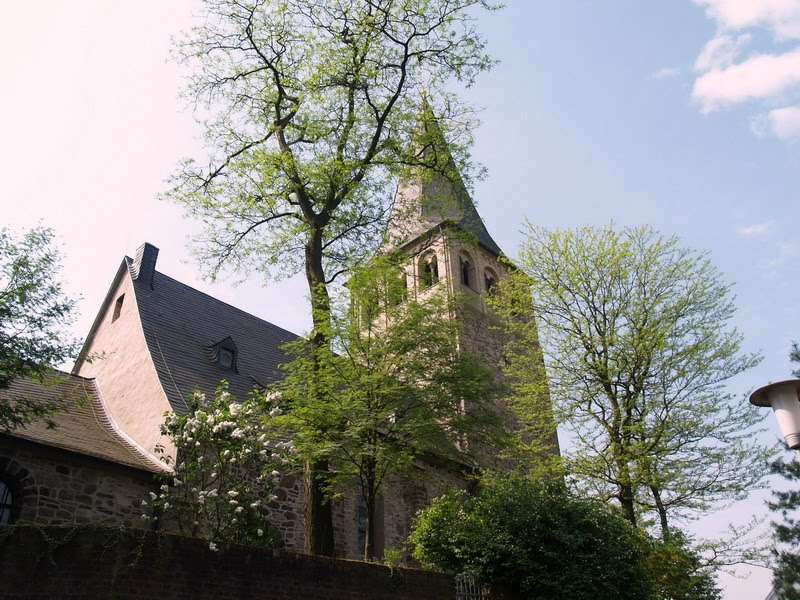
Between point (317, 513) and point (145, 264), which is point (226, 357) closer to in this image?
point (145, 264)

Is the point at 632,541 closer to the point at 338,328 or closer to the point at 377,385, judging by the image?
the point at 377,385

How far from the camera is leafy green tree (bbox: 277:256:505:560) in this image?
9.73 m

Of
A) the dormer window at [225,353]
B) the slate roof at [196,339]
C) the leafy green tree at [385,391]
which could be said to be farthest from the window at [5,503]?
the dormer window at [225,353]

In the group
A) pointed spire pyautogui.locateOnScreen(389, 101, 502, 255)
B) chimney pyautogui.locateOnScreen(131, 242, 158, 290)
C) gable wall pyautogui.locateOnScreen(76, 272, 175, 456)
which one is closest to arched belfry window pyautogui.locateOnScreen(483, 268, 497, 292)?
pointed spire pyautogui.locateOnScreen(389, 101, 502, 255)

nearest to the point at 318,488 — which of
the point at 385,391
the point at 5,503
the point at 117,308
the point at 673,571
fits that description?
the point at 385,391

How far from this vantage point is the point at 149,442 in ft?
42.0

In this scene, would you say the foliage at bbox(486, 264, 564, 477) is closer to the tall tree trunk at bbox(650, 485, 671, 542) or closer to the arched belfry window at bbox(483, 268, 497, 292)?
the tall tree trunk at bbox(650, 485, 671, 542)

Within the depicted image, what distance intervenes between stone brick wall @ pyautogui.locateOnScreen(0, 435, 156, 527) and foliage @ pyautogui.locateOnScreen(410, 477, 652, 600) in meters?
4.99

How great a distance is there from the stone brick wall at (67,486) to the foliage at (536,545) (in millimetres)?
4989

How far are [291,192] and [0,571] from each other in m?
8.36

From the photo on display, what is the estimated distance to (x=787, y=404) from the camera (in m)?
5.18

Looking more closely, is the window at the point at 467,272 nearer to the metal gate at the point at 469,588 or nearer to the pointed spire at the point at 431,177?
the pointed spire at the point at 431,177

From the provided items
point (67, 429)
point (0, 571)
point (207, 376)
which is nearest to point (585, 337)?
point (207, 376)

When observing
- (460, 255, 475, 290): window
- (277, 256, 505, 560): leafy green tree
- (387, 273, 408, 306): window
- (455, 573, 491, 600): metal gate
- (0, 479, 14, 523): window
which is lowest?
(455, 573, 491, 600): metal gate
